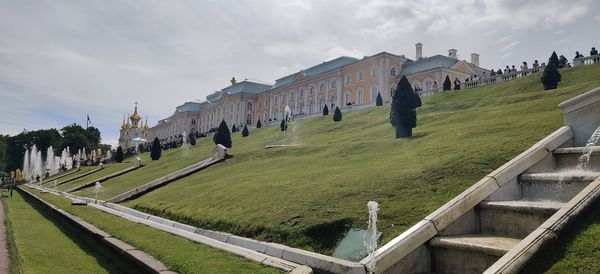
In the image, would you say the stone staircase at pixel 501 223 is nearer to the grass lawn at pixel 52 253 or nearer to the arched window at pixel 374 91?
the grass lawn at pixel 52 253

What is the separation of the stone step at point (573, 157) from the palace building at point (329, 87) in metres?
32.2

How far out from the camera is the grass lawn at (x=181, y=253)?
19.7ft

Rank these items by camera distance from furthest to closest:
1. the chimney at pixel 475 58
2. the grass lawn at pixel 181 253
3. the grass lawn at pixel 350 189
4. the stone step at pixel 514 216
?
the chimney at pixel 475 58, the grass lawn at pixel 350 189, the grass lawn at pixel 181 253, the stone step at pixel 514 216

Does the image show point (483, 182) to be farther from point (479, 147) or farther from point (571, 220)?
point (479, 147)

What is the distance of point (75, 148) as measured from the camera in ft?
290

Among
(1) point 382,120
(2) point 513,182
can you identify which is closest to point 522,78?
(1) point 382,120

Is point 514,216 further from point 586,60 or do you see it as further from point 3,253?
point 586,60

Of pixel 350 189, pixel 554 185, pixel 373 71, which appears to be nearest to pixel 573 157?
pixel 554 185

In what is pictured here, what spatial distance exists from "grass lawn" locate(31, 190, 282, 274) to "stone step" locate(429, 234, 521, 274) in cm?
217

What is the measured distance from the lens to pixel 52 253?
8898 millimetres

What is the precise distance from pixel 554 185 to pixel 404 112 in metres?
13.2

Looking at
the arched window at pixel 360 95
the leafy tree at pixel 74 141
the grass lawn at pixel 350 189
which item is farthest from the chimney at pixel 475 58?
the leafy tree at pixel 74 141

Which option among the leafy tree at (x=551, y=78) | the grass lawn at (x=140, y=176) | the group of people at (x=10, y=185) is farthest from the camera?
the group of people at (x=10, y=185)

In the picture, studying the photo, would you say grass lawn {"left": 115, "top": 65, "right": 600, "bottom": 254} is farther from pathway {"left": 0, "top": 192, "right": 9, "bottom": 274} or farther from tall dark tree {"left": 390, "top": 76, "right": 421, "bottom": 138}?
pathway {"left": 0, "top": 192, "right": 9, "bottom": 274}
